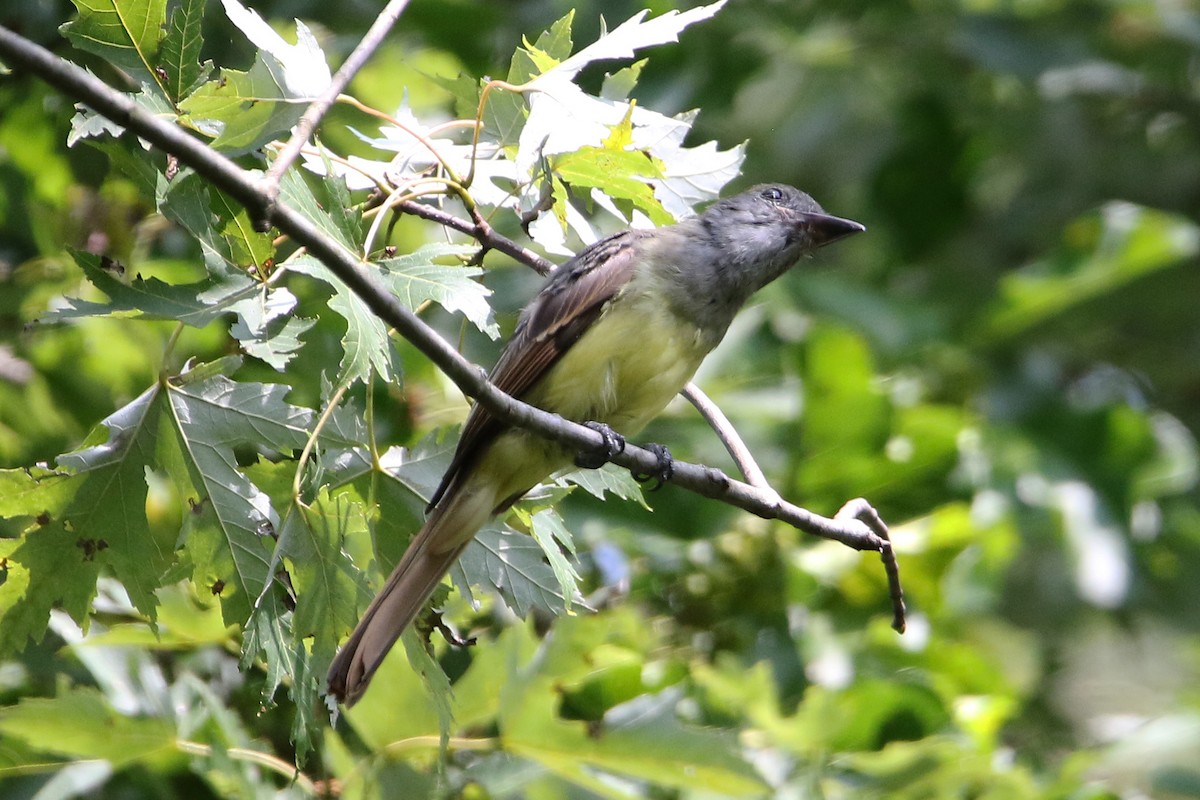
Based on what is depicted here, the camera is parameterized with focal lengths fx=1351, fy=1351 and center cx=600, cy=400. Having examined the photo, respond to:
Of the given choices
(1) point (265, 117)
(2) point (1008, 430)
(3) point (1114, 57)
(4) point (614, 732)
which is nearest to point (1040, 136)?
(3) point (1114, 57)

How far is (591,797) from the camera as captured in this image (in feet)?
12.8

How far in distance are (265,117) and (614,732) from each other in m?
1.94

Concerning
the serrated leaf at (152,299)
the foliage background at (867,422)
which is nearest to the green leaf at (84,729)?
the foliage background at (867,422)

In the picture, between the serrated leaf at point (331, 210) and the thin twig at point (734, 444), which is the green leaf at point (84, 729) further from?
the thin twig at point (734, 444)

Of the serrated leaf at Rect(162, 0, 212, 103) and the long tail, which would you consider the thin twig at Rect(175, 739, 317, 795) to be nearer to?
the long tail

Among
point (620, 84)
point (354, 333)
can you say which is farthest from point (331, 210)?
point (620, 84)

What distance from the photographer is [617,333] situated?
4.00m

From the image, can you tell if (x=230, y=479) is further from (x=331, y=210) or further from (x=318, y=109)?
(x=318, y=109)

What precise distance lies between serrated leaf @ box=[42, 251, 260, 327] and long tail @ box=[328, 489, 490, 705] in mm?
780

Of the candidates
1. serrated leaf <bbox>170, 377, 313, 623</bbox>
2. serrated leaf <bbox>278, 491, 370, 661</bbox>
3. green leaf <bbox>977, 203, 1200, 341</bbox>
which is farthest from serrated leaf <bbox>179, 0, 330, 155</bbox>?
green leaf <bbox>977, 203, 1200, 341</bbox>

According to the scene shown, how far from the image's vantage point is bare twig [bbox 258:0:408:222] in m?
2.27

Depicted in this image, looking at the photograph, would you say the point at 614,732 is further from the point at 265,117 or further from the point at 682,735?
the point at 265,117

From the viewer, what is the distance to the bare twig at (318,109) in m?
2.27

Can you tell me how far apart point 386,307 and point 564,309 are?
179 cm
